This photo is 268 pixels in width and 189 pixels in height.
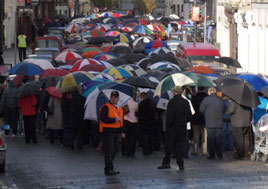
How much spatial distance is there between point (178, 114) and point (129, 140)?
126 inches

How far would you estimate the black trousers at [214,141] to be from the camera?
1812 cm

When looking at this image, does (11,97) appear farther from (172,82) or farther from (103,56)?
(103,56)

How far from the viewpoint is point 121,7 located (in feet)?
592

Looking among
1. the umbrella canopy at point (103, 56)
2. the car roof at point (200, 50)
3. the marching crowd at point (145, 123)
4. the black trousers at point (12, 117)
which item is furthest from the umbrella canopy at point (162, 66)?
the car roof at point (200, 50)

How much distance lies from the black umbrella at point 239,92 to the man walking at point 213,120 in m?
0.25

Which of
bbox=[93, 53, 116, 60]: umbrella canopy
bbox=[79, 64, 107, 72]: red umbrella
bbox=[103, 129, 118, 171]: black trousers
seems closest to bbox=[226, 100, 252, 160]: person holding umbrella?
bbox=[103, 129, 118, 171]: black trousers

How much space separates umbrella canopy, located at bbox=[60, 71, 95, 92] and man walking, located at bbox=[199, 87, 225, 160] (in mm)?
3751

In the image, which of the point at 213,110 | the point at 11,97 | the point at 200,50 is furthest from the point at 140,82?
the point at 200,50

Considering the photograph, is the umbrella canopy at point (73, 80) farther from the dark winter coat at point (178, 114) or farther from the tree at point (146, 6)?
the tree at point (146, 6)

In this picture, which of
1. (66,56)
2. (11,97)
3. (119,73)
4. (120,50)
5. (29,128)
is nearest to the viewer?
(29,128)

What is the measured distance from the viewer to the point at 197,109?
1905 centimetres

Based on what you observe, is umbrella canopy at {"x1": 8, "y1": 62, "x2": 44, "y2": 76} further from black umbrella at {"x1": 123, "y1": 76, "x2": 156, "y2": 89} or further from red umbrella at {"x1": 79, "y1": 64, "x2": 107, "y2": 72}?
black umbrella at {"x1": 123, "y1": 76, "x2": 156, "y2": 89}

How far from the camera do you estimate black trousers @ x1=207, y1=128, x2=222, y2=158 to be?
59.5ft

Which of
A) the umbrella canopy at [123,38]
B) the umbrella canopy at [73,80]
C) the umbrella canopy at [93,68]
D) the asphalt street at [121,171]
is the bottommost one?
the asphalt street at [121,171]
